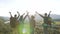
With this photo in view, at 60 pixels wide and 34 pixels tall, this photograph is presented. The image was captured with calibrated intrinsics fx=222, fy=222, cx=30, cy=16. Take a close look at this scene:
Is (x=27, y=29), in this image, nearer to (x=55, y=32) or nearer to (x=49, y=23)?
(x=49, y=23)

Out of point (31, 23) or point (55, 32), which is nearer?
point (31, 23)

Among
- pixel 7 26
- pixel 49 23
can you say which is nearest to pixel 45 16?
pixel 49 23

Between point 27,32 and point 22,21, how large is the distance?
178 centimetres

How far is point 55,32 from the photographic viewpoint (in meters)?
24.6

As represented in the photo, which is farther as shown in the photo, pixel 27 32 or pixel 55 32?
pixel 55 32

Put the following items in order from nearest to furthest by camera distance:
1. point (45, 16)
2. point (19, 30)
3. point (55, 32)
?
point (45, 16)
point (19, 30)
point (55, 32)

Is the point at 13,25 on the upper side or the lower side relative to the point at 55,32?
upper

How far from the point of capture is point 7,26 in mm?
21453

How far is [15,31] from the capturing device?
67.5 feet

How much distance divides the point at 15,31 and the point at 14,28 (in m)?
0.55

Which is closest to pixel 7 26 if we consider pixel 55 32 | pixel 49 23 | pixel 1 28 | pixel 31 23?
pixel 1 28

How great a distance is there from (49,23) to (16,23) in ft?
9.72

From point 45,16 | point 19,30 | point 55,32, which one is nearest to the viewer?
point 45,16

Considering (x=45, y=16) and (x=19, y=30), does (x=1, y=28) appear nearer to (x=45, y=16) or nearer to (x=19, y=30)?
(x=19, y=30)
